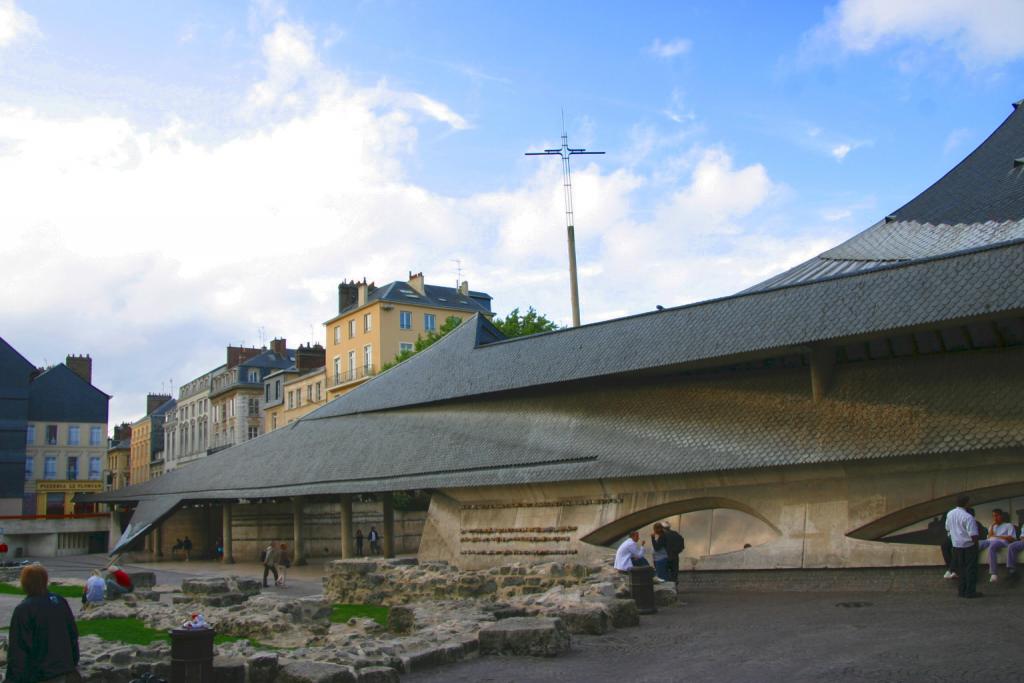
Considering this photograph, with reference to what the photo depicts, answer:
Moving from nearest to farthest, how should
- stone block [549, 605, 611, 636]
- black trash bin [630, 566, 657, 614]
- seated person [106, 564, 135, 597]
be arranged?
stone block [549, 605, 611, 636] → black trash bin [630, 566, 657, 614] → seated person [106, 564, 135, 597]

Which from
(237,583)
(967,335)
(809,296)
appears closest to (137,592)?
(237,583)

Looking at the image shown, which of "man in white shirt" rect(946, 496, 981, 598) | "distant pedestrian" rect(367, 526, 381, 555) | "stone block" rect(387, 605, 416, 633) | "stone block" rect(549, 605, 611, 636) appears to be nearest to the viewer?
"stone block" rect(549, 605, 611, 636)

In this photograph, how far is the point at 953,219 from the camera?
870 inches

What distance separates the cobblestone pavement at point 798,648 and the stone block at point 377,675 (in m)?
0.51

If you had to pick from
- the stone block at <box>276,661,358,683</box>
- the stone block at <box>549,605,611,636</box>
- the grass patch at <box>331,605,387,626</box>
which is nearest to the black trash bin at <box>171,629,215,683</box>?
the stone block at <box>276,661,358,683</box>

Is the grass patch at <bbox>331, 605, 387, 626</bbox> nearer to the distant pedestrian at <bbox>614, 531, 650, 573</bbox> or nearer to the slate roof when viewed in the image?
the distant pedestrian at <bbox>614, 531, 650, 573</bbox>

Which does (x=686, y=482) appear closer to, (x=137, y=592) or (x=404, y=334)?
(x=137, y=592)

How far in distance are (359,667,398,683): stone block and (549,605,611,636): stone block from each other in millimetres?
3405

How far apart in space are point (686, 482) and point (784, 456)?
7.87 feet

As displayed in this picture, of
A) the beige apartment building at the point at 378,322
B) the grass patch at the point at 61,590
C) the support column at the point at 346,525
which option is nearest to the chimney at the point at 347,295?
the beige apartment building at the point at 378,322

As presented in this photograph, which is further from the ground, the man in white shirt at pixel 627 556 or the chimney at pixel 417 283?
the chimney at pixel 417 283

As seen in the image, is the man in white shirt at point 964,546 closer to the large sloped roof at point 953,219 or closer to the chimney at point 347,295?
the large sloped roof at point 953,219

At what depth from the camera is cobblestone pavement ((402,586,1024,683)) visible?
848cm

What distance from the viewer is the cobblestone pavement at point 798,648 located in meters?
8.48
